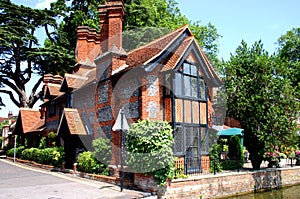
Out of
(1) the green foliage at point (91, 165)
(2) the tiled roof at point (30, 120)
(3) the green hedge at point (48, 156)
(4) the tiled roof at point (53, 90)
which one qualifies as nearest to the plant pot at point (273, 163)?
(1) the green foliage at point (91, 165)

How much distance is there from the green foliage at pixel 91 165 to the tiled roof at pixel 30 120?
1452 centimetres

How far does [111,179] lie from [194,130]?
5.00 metres

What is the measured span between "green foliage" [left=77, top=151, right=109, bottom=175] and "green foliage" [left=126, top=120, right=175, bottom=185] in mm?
3190

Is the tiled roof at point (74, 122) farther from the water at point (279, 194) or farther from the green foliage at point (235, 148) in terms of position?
the green foliage at point (235, 148)

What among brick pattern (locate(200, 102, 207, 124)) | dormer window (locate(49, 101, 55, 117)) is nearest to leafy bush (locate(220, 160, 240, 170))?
brick pattern (locate(200, 102, 207, 124))

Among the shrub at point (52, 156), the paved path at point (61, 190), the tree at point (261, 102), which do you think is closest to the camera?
the paved path at point (61, 190)

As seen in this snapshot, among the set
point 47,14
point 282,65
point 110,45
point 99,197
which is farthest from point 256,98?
point 47,14

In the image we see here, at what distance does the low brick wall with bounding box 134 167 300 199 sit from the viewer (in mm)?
11312

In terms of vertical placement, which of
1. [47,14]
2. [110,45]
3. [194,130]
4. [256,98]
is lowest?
[194,130]

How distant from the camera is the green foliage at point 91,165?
1488cm

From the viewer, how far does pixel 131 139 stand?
1209cm

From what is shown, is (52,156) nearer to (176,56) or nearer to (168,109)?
(168,109)

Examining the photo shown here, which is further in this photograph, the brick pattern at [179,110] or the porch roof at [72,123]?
the porch roof at [72,123]

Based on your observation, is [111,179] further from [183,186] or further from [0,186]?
[0,186]
